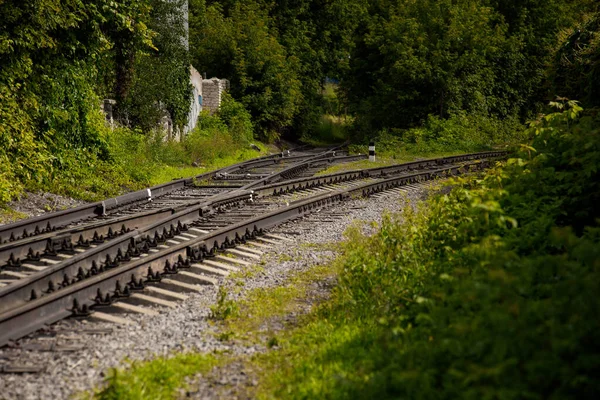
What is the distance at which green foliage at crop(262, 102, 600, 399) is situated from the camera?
355 cm

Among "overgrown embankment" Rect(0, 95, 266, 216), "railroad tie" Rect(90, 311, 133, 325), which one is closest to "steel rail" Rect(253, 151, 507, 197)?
"overgrown embankment" Rect(0, 95, 266, 216)

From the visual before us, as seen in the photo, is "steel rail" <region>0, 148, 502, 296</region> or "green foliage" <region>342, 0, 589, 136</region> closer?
"steel rail" <region>0, 148, 502, 296</region>

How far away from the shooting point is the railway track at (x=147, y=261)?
245 inches

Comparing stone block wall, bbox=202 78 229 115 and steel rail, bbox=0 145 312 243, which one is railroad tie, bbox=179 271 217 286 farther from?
stone block wall, bbox=202 78 229 115

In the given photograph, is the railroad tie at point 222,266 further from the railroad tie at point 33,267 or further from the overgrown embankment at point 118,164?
the overgrown embankment at point 118,164

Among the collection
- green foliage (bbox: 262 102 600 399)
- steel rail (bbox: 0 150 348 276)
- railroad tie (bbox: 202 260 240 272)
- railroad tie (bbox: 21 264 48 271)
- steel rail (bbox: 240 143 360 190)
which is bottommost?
steel rail (bbox: 240 143 360 190)

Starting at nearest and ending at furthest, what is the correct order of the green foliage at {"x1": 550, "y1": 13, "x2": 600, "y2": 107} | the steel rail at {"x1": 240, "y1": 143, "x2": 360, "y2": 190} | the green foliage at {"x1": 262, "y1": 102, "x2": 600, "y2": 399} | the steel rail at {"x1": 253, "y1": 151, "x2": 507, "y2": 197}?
the green foliage at {"x1": 262, "y1": 102, "x2": 600, "y2": 399}, the green foliage at {"x1": 550, "y1": 13, "x2": 600, "y2": 107}, the steel rail at {"x1": 253, "y1": 151, "x2": 507, "y2": 197}, the steel rail at {"x1": 240, "y1": 143, "x2": 360, "y2": 190}

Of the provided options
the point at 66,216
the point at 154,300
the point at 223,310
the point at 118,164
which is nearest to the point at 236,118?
the point at 118,164

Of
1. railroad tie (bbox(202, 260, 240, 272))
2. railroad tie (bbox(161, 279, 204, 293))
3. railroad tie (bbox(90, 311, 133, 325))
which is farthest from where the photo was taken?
railroad tie (bbox(202, 260, 240, 272))

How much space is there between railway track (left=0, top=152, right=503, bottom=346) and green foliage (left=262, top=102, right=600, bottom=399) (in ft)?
5.94

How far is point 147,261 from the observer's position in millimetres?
7441

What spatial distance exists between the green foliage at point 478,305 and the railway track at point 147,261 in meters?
1.81

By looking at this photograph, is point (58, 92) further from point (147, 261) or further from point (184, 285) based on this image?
point (184, 285)

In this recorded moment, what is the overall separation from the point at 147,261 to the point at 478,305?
4.20 metres
